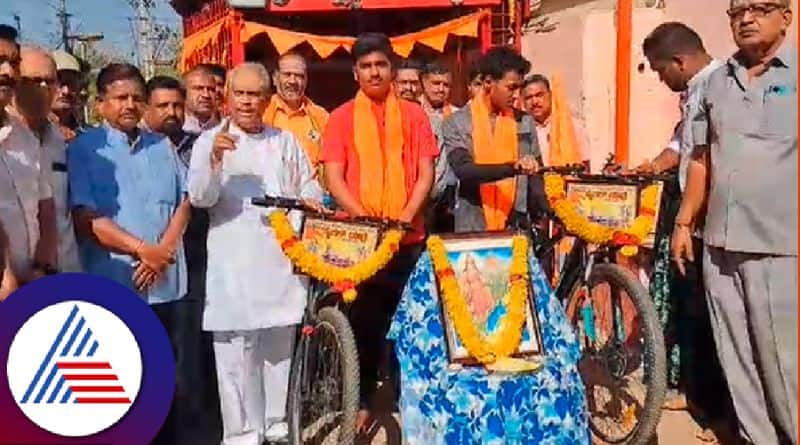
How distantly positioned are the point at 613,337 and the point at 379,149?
1300mm

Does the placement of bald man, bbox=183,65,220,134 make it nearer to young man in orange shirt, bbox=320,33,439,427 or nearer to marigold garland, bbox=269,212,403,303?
young man in orange shirt, bbox=320,33,439,427

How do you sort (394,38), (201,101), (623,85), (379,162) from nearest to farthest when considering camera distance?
(379,162), (201,101), (623,85), (394,38)

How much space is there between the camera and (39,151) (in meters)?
3.45

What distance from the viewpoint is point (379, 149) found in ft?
13.8

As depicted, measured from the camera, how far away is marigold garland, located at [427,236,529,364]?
11.6ft

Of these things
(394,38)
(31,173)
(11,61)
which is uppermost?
(394,38)

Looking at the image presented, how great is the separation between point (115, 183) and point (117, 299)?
3.92 ft

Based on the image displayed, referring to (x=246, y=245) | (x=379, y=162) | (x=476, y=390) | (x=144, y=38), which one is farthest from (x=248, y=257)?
(x=144, y=38)

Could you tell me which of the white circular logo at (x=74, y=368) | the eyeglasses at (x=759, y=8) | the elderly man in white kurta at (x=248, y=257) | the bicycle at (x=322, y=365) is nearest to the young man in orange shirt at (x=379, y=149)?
the elderly man in white kurta at (x=248, y=257)

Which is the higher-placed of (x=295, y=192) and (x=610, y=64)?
(x=610, y=64)

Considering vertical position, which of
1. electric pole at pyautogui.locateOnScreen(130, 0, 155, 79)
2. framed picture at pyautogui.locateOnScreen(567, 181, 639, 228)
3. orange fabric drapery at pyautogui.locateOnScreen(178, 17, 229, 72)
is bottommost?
framed picture at pyautogui.locateOnScreen(567, 181, 639, 228)

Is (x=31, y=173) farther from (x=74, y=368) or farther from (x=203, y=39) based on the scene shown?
(x=203, y=39)

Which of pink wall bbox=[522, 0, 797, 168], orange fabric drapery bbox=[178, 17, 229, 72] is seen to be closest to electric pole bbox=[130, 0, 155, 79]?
orange fabric drapery bbox=[178, 17, 229, 72]

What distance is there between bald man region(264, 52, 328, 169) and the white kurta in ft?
3.47
